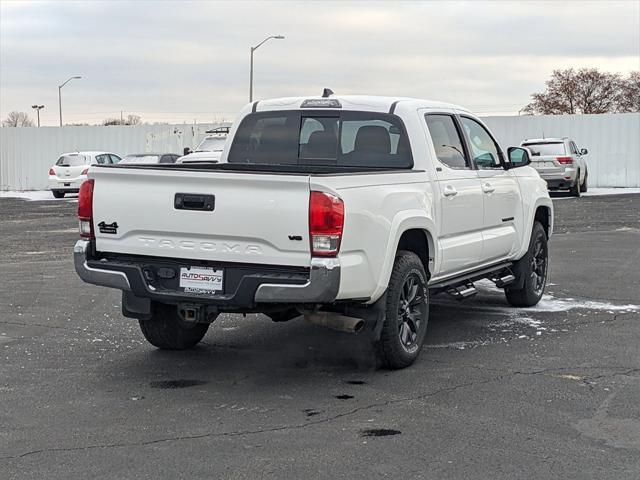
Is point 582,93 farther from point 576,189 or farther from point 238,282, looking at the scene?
point 238,282

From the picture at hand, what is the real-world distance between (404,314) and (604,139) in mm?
30182

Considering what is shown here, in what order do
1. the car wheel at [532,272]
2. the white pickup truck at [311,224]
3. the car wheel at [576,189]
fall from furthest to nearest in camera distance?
the car wheel at [576,189], the car wheel at [532,272], the white pickup truck at [311,224]

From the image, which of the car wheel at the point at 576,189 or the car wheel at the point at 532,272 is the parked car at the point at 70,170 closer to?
the car wheel at the point at 576,189

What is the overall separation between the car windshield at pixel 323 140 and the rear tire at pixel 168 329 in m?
1.54

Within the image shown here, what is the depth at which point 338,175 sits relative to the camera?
600cm

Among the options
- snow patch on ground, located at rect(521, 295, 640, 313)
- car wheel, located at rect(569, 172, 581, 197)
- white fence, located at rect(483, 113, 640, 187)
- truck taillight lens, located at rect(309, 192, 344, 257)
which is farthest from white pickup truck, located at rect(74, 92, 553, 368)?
white fence, located at rect(483, 113, 640, 187)

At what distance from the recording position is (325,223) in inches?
232

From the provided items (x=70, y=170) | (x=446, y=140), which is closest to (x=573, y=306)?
(x=446, y=140)

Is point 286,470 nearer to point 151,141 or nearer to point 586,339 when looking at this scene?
point 586,339

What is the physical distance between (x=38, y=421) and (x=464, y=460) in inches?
99.7

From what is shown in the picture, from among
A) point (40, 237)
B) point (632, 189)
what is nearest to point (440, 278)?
point (40, 237)

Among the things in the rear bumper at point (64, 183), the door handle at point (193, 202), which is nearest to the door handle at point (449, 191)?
the door handle at point (193, 202)

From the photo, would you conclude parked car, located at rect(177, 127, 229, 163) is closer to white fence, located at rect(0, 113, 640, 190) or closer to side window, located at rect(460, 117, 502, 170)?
white fence, located at rect(0, 113, 640, 190)

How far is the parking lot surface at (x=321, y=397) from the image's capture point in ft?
15.8
